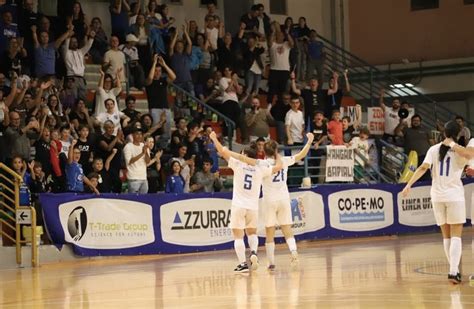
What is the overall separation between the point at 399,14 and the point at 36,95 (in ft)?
68.2

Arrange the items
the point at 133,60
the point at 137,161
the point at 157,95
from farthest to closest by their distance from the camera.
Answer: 1. the point at 133,60
2. the point at 157,95
3. the point at 137,161

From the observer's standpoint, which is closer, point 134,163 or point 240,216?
point 240,216

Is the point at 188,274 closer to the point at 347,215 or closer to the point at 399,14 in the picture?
the point at 347,215

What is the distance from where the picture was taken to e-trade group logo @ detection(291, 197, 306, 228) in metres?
27.4

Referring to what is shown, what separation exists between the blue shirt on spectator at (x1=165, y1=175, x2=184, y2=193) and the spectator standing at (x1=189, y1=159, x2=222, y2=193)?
688 millimetres

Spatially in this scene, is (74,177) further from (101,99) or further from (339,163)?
(339,163)

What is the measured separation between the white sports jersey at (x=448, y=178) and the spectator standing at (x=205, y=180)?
11.5 meters

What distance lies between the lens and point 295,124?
29.9 meters

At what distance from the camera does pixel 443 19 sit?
40.2m

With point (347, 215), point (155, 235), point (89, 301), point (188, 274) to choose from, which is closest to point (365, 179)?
point (347, 215)

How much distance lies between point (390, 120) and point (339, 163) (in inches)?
205

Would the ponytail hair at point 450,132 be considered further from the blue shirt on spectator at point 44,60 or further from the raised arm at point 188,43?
the raised arm at point 188,43

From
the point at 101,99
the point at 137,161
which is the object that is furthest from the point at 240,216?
the point at 101,99

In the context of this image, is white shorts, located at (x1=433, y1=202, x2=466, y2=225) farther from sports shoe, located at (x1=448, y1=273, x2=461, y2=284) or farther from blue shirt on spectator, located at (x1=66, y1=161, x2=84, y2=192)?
blue shirt on spectator, located at (x1=66, y1=161, x2=84, y2=192)
